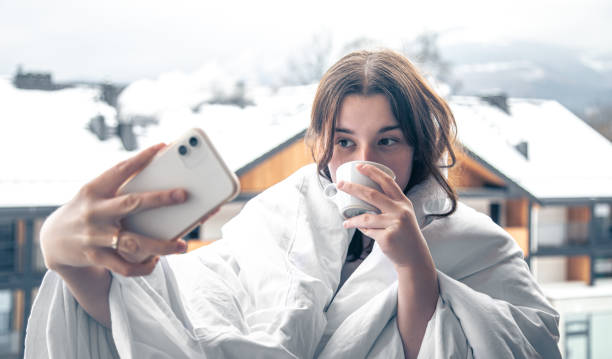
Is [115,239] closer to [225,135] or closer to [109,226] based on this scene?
[109,226]

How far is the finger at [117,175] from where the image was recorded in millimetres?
586

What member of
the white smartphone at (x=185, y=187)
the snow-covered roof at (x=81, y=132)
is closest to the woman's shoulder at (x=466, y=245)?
the white smartphone at (x=185, y=187)

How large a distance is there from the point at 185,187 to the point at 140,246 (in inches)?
3.4

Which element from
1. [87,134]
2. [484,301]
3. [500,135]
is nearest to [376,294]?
[484,301]

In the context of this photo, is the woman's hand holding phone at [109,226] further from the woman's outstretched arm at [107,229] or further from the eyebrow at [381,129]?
the eyebrow at [381,129]

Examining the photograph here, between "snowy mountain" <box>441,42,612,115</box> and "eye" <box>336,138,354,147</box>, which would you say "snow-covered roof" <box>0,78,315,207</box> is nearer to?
"snowy mountain" <box>441,42,612,115</box>

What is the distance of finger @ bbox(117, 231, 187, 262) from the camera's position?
1.91 ft

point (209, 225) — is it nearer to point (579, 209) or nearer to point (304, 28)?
point (304, 28)

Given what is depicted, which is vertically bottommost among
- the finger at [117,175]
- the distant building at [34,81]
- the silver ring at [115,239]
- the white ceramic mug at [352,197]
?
the distant building at [34,81]

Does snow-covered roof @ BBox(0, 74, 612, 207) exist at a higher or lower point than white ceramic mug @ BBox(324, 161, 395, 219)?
lower

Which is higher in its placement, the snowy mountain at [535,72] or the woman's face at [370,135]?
the woman's face at [370,135]

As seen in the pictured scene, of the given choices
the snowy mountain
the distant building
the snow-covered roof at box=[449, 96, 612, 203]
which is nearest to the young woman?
the snowy mountain

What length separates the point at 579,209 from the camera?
3.64m

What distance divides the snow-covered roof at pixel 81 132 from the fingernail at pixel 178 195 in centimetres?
273
